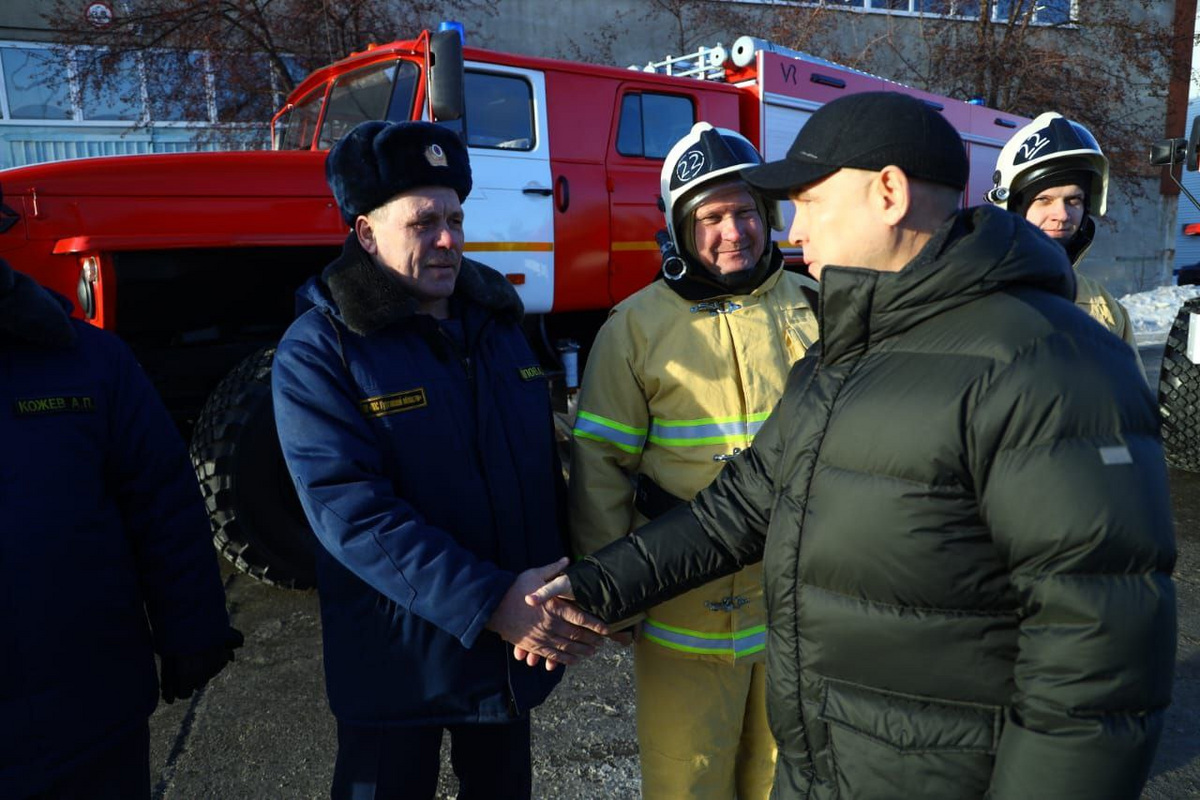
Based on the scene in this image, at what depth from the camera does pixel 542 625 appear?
65.3 inches

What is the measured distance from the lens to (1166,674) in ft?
3.33

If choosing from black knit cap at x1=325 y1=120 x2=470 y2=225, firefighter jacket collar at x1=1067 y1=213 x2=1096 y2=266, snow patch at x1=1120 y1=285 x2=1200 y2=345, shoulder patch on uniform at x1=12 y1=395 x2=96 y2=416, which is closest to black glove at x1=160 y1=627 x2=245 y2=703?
shoulder patch on uniform at x1=12 y1=395 x2=96 y2=416

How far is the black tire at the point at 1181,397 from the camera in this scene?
496 centimetres

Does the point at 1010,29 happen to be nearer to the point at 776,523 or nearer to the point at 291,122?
the point at 291,122

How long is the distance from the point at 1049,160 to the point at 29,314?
2.74 meters

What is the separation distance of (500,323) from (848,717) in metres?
1.11

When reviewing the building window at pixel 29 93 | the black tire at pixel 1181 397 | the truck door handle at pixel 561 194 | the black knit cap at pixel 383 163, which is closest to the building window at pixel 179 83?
the building window at pixel 29 93

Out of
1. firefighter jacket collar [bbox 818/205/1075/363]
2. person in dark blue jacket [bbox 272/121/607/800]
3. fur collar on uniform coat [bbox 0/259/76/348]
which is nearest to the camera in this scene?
firefighter jacket collar [bbox 818/205/1075/363]

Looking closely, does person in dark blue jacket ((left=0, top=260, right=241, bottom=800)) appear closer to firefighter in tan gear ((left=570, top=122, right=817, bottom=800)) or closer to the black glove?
the black glove

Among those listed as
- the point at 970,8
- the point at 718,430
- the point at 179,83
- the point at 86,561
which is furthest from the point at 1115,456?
the point at 970,8

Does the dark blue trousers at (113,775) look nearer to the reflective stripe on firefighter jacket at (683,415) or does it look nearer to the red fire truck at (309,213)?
the reflective stripe on firefighter jacket at (683,415)

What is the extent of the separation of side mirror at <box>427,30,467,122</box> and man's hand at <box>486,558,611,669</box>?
9.10ft

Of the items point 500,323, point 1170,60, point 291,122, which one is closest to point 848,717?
point 500,323

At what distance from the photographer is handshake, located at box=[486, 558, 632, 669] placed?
64.9 inches
